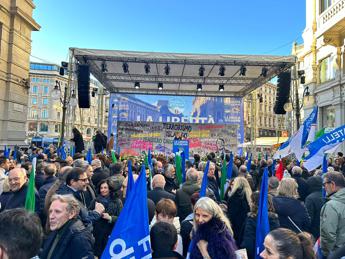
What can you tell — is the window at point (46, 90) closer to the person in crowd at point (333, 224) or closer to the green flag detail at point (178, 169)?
the green flag detail at point (178, 169)

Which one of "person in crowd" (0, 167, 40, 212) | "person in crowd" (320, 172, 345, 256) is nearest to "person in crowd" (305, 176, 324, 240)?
"person in crowd" (320, 172, 345, 256)

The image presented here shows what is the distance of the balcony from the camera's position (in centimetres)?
1542

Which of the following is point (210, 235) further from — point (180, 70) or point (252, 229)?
point (180, 70)

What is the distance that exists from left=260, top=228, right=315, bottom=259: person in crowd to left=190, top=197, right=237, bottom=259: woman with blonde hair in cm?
46

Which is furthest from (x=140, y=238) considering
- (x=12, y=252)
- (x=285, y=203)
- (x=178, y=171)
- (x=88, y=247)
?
(x=178, y=171)

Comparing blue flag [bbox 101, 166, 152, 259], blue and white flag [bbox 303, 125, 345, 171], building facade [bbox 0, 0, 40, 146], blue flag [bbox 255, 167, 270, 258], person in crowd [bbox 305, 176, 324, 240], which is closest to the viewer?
blue flag [bbox 101, 166, 152, 259]

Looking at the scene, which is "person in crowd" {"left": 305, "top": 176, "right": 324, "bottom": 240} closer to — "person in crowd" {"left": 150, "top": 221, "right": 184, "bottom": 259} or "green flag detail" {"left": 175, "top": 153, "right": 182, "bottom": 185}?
"person in crowd" {"left": 150, "top": 221, "right": 184, "bottom": 259}

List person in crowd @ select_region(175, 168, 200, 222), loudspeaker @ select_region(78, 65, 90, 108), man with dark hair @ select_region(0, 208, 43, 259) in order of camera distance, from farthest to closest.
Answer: loudspeaker @ select_region(78, 65, 90, 108), person in crowd @ select_region(175, 168, 200, 222), man with dark hair @ select_region(0, 208, 43, 259)

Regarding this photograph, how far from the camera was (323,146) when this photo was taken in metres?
7.11

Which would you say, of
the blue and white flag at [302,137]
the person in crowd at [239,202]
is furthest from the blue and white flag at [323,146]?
the person in crowd at [239,202]

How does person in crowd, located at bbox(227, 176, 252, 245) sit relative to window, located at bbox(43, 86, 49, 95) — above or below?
below

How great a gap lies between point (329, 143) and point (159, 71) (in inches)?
619

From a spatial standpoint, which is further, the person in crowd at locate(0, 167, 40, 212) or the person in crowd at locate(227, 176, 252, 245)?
the person in crowd at locate(227, 176, 252, 245)

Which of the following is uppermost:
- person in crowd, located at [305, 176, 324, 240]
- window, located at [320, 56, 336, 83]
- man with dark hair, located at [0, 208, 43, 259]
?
window, located at [320, 56, 336, 83]
